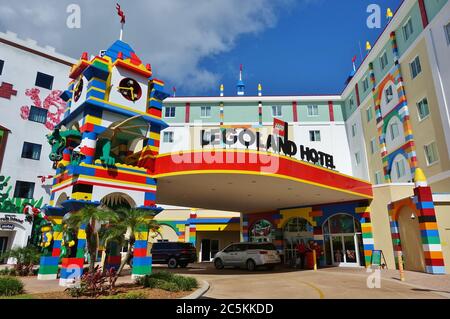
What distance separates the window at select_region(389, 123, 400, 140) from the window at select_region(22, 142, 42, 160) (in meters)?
35.5

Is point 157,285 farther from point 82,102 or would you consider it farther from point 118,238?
point 82,102

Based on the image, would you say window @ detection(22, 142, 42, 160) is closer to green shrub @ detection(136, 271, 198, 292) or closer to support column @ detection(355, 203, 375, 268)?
green shrub @ detection(136, 271, 198, 292)

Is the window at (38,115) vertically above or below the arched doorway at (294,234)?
above

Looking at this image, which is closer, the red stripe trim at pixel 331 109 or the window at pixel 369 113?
the window at pixel 369 113

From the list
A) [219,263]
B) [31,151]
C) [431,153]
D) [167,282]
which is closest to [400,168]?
[431,153]

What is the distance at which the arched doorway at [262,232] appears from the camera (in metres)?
29.5

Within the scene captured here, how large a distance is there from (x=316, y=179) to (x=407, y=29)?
58.4 feet

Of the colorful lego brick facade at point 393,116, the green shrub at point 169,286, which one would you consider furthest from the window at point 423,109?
the green shrub at point 169,286

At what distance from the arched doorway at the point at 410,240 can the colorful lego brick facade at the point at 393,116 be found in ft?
21.0

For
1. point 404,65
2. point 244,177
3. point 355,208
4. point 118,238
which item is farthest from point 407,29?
point 118,238

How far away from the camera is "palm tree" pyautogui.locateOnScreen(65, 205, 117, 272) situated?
407 inches

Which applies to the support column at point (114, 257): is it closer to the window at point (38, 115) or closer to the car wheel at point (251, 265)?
the car wheel at point (251, 265)

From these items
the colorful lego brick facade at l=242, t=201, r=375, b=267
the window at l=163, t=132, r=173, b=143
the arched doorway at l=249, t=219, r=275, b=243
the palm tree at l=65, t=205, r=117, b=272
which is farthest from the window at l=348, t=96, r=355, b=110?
the palm tree at l=65, t=205, r=117, b=272
